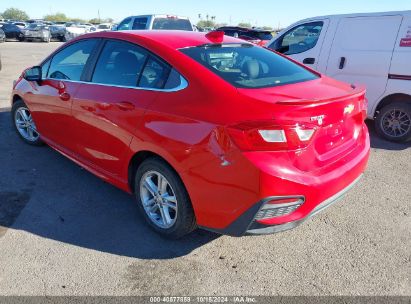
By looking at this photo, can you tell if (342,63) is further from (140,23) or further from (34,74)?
(140,23)

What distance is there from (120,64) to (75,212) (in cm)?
147

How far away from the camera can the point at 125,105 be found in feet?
10.3

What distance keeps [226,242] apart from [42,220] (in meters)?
1.70

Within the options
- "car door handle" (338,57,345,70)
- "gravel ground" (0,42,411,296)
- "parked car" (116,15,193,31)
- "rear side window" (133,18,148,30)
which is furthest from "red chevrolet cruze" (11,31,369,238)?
"rear side window" (133,18,148,30)

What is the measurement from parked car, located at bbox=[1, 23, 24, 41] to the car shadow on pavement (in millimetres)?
29827

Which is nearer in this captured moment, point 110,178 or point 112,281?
point 112,281

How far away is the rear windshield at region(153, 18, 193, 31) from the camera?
11961 millimetres

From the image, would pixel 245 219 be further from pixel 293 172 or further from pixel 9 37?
pixel 9 37

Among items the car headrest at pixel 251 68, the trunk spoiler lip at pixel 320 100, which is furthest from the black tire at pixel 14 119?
the trunk spoiler lip at pixel 320 100

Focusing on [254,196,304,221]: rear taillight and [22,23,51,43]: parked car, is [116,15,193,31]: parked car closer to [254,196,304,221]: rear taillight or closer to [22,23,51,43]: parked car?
[254,196,304,221]: rear taillight

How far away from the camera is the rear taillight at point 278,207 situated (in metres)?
2.43

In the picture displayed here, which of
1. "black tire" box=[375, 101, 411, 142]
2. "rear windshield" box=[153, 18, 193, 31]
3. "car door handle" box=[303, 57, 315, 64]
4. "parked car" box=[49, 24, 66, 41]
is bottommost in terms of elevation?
"parked car" box=[49, 24, 66, 41]

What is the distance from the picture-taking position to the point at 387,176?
178 inches

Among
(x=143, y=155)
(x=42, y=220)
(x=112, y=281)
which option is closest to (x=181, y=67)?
(x=143, y=155)
